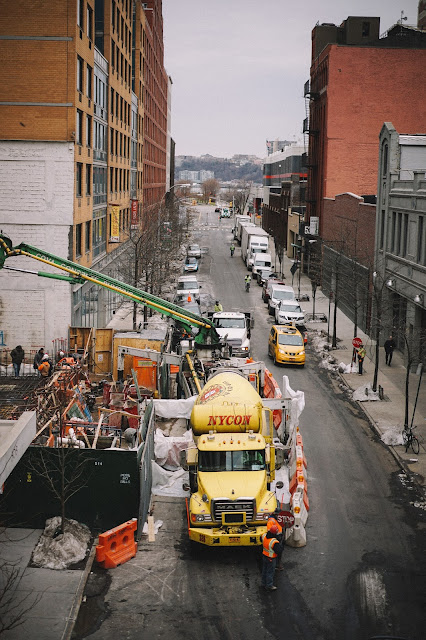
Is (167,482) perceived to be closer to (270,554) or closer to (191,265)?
(270,554)

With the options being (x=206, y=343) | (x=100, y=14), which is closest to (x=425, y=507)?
(x=206, y=343)

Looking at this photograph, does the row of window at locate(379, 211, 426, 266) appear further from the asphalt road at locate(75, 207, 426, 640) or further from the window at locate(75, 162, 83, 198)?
the window at locate(75, 162, 83, 198)

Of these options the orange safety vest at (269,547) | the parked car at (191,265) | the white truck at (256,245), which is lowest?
the orange safety vest at (269,547)

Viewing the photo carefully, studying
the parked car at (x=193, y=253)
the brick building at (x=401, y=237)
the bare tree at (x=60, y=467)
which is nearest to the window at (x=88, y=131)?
the brick building at (x=401, y=237)

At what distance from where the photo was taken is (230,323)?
3659cm

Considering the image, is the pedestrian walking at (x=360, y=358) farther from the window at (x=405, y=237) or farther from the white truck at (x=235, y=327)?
the window at (x=405, y=237)

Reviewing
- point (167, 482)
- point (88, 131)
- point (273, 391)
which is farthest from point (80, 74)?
point (167, 482)

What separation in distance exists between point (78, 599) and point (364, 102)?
55.3 m

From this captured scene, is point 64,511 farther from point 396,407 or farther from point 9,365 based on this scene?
point 9,365

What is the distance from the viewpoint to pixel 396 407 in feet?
92.4

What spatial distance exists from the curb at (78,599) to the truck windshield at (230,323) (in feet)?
68.7

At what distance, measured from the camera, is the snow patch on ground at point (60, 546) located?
15.1m

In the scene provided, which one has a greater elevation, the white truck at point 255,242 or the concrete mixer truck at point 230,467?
the white truck at point 255,242

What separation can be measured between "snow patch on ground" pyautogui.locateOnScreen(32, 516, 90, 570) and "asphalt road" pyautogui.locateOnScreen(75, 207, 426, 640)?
0.87 m
